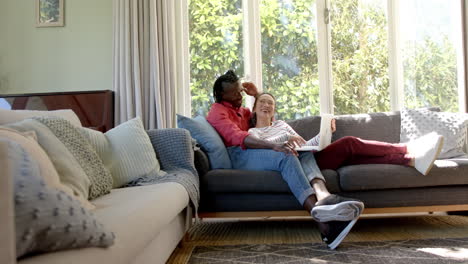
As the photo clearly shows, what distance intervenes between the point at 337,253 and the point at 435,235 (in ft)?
2.27

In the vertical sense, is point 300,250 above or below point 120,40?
below

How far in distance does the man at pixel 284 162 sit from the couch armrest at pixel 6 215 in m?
1.58

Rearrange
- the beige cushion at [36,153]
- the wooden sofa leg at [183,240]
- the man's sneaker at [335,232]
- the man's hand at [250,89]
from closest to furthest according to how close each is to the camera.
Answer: the beige cushion at [36,153] → the man's sneaker at [335,232] → the wooden sofa leg at [183,240] → the man's hand at [250,89]

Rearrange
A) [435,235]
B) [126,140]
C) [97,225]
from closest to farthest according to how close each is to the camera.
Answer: [97,225]
[126,140]
[435,235]

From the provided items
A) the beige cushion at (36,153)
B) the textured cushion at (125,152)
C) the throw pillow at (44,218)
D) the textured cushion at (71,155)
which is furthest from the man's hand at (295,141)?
the throw pillow at (44,218)

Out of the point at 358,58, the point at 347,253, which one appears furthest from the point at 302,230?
the point at 358,58

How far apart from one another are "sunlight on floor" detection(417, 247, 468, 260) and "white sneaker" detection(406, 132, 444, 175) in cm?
56

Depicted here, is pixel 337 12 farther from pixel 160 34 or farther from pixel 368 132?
pixel 160 34

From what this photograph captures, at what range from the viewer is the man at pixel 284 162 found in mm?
2111

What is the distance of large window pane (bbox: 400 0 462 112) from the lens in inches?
155

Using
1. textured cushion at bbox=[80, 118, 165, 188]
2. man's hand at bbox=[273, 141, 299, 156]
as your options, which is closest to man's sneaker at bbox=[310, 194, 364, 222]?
man's hand at bbox=[273, 141, 299, 156]

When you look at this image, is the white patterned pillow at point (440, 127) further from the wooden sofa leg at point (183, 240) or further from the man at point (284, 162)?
the wooden sofa leg at point (183, 240)

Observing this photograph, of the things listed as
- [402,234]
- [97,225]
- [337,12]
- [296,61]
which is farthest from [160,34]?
[97,225]

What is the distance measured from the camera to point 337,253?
2.11 metres
